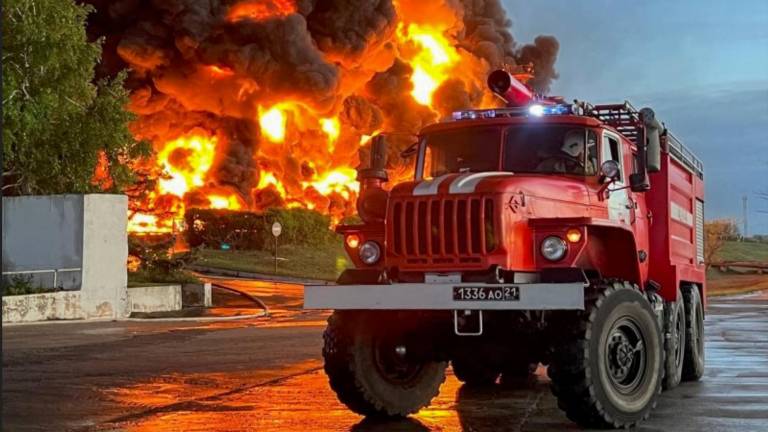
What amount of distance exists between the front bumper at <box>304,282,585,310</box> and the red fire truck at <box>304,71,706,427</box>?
10 millimetres

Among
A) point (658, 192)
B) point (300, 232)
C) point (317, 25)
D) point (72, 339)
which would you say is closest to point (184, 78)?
point (317, 25)

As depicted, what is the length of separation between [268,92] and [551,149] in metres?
49.3

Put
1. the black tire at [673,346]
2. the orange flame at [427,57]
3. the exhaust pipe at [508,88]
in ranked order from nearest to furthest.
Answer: the exhaust pipe at [508,88]
the black tire at [673,346]
the orange flame at [427,57]

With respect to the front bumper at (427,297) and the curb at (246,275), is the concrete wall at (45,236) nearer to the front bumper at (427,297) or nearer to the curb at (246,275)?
the front bumper at (427,297)

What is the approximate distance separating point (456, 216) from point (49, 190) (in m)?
20.3

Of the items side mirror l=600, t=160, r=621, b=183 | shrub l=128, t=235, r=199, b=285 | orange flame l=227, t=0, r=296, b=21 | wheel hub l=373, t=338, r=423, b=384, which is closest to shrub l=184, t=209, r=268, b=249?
orange flame l=227, t=0, r=296, b=21

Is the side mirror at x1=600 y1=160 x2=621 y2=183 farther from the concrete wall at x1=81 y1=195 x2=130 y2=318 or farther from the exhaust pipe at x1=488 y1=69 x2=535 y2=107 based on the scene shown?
the concrete wall at x1=81 y1=195 x2=130 y2=318

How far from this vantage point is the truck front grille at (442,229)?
7.48 meters

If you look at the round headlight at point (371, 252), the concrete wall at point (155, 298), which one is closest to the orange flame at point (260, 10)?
the concrete wall at point (155, 298)

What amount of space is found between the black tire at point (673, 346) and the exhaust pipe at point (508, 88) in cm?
264

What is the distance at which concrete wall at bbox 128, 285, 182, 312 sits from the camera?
24281 mm

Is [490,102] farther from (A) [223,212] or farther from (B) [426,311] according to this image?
(B) [426,311]

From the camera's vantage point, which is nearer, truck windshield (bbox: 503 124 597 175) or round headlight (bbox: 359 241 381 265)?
round headlight (bbox: 359 241 381 265)

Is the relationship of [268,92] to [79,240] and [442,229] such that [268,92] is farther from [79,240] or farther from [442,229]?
[442,229]
